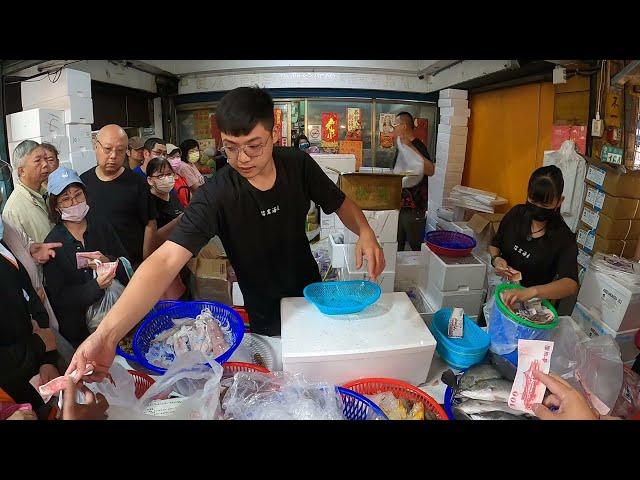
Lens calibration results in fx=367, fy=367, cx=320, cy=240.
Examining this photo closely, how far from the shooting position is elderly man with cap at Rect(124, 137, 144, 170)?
1.68m

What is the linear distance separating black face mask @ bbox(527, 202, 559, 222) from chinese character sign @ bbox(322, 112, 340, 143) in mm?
1022

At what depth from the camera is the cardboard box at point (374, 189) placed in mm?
2002

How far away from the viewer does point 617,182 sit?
1.98m

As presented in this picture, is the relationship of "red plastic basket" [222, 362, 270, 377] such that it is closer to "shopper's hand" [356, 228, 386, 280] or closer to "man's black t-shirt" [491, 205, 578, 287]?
"shopper's hand" [356, 228, 386, 280]

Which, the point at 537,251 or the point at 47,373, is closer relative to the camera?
the point at 47,373

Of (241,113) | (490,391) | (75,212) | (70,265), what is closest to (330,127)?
(241,113)

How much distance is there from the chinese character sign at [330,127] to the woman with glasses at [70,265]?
112cm

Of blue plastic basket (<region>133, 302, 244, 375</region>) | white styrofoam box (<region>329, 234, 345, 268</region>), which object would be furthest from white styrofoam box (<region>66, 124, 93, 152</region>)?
white styrofoam box (<region>329, 234, 345, 268</region>)

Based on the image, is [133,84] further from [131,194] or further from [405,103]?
[405,103]

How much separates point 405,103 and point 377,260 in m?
1.37

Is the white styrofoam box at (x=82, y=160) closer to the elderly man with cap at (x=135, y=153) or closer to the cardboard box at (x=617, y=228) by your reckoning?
the elderly man with cap at (x=135, y=153)

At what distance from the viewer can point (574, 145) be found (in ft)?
7.17

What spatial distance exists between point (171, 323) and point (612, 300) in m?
2.00

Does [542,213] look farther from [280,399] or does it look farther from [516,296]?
[280,399]
